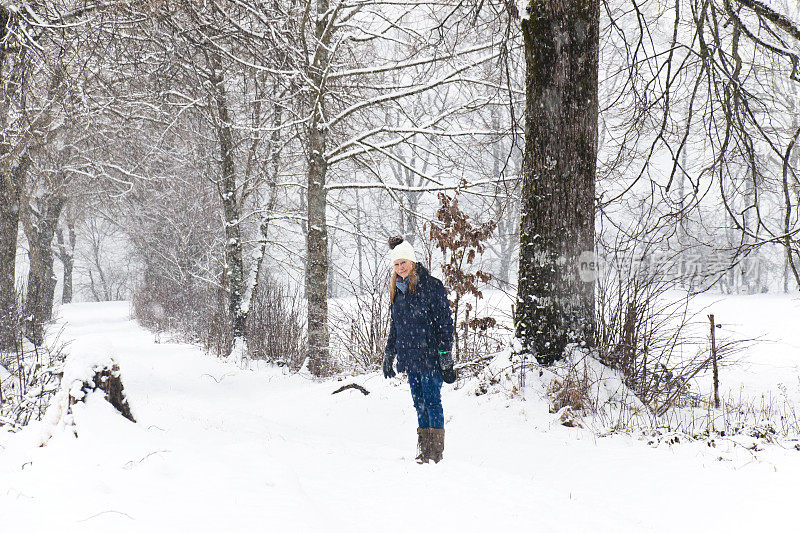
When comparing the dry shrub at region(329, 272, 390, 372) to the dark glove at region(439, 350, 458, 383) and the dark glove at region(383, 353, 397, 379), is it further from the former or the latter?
the dark glove at region(439, 350, 458, 383)

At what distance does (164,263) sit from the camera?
2238 centimetres

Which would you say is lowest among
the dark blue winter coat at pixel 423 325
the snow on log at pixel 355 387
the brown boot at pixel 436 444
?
the snow on log at pixel 355 387

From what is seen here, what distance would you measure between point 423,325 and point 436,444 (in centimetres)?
93

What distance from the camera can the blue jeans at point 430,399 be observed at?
4223 millimetres

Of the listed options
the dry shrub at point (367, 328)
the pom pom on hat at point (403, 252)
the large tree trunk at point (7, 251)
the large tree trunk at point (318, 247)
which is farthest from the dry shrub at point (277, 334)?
the pom pom on hat at point (403, 252)

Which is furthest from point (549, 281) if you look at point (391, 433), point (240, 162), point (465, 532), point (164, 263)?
point (164, 263)

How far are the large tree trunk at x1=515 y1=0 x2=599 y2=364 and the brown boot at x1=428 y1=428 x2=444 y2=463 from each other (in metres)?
1.77

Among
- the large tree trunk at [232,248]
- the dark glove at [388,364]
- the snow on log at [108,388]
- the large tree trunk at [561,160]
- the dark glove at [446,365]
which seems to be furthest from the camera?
the large tree trunk at [232,248]

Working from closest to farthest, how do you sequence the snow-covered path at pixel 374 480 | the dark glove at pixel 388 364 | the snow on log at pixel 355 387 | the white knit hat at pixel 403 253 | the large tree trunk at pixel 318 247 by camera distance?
the snow-covered path at pixel 374 480 < the white knit hat at pixel 403 253 < the dark glove at pixel 388 364 < the snow on log at pixel 355 387 < the large tree trunk at pixel 318 247

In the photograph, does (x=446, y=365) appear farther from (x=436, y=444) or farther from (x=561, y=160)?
(x=561, y=160)

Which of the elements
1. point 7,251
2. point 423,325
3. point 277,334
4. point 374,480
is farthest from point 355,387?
point 7,251

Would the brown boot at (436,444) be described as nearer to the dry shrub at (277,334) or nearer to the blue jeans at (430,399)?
the blue jeans at (430,399)

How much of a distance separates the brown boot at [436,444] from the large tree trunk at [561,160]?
1.77 metres

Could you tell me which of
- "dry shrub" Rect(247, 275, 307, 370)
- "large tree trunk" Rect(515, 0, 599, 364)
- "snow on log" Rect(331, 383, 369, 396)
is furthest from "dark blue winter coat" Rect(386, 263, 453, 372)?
"dry shrub" Rect(247, 275, 307, 370)
